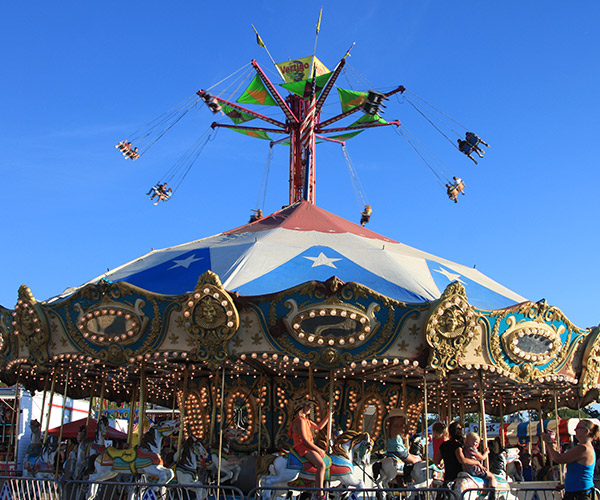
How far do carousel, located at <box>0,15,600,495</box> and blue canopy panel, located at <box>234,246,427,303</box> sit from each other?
31mm

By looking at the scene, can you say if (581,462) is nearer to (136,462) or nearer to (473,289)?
(473,289)

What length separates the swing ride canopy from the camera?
7879mm

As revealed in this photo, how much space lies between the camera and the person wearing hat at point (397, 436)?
884 centimetres

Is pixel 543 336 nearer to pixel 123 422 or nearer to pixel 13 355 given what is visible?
pixel 13 355

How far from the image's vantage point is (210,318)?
7.89 meters

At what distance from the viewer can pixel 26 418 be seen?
2256 cm

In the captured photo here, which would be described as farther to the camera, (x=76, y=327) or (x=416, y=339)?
(x=76, y=327)

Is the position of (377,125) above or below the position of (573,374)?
above

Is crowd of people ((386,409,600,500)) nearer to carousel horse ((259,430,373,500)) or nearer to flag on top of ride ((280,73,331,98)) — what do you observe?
carousel horse ((259,430,373,500))

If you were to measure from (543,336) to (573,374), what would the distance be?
3.78 ft

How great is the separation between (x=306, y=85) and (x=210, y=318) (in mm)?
7630

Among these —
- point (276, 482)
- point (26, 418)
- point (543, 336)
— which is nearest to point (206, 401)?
point (276, 482)

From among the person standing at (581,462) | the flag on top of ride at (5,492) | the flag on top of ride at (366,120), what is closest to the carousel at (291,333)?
the flag on top of ride at (5,492)

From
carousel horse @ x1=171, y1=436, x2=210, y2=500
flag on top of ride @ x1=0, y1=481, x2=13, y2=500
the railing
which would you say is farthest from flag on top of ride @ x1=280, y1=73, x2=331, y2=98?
flag on top of ride @ x1=0, y1=481, x2=13, y2=500
